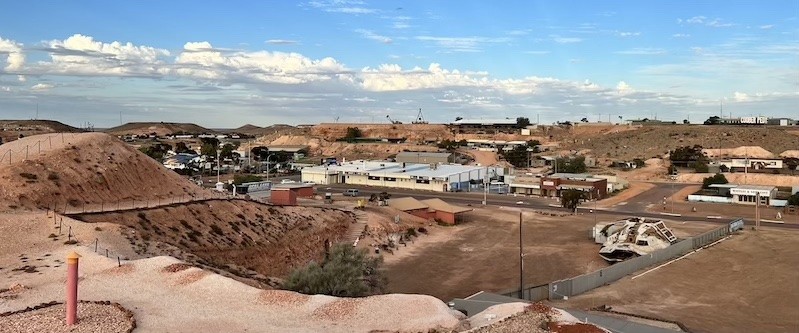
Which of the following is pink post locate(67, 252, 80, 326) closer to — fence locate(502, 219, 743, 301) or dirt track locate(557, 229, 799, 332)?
fence locate(502, 219, 743, 301)

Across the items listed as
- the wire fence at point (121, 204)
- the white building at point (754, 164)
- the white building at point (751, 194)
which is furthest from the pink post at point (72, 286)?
the white building at point (754, 164)

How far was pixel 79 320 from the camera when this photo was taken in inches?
762

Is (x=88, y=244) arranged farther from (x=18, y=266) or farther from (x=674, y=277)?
(x=674, y=277)

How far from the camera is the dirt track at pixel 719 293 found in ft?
94.2

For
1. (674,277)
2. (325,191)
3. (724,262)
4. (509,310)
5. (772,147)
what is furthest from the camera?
(772,147)

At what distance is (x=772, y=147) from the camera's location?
129 metres

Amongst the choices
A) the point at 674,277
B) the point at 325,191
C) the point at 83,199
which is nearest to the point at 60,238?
the point at 83,199

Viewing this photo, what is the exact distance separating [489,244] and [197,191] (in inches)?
937

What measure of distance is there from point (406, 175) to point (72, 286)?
2768 inches

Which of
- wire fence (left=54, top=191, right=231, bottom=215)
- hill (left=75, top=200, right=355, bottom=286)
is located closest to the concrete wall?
hill (left=75, top=200, right=355, bottom=286)

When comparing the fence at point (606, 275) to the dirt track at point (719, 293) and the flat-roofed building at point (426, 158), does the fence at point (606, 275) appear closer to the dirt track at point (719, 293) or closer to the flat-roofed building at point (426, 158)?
the dirt track at point (719, 293)

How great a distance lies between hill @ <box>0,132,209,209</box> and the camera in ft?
133

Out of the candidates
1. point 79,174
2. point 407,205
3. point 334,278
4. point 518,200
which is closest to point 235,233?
point 79,174

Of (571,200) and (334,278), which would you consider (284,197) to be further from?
(334,278)
